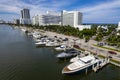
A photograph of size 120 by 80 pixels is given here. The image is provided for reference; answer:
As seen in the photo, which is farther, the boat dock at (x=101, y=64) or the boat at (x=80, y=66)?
the boat dock at (x=101, y=64)

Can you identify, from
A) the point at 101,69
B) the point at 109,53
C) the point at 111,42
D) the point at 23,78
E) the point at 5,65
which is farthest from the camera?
the point at 111,42

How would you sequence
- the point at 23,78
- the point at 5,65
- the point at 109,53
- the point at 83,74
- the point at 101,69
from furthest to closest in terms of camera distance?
the point at 109,53
the point at 5,65
the point at 101,69
the point at 83,74
the point at 23,78

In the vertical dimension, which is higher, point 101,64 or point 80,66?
point 80,66

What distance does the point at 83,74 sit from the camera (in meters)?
33.7

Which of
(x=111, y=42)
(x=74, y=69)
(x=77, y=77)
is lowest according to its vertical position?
(x=77, y=77)

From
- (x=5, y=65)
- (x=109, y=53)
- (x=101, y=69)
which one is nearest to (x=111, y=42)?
(x=109, y=53)

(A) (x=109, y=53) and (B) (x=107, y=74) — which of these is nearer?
(B) (x=107, y=74)

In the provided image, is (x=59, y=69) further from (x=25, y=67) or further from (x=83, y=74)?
(x=25, y=67)

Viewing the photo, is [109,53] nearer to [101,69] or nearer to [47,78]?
[101,69]

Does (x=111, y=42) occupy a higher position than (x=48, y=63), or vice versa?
(x=111, y=42)

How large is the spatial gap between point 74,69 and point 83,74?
11.0ft

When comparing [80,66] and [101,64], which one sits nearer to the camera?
[80,66]

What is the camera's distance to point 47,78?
104 ft

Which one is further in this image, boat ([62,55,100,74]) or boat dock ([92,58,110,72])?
boat dock ([92,58,110,72])
